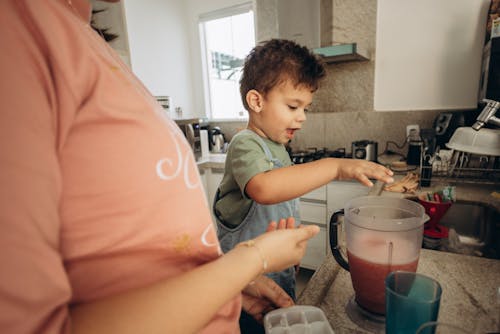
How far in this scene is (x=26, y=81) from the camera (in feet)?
0.91

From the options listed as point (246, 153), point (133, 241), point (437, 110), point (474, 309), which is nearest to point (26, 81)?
point (133, 241)

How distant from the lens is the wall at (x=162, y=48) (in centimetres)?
293

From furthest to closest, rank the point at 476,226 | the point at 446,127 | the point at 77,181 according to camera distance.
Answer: the point at 446,127 → the point at 476,226 → the point at 77,181

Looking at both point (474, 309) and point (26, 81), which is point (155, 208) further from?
point (474, 309)

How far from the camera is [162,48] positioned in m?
3.21

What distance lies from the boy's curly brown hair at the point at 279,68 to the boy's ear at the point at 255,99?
2cm

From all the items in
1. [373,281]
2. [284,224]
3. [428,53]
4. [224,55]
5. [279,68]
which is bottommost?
[373,281]

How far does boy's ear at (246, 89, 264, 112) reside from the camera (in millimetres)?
1119

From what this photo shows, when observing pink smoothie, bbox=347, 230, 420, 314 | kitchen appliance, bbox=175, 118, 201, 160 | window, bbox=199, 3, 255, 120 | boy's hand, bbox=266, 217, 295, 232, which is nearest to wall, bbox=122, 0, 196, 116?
window, bbox=199, 3, 255, 120

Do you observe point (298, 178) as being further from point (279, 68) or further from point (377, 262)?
point (279, 68)

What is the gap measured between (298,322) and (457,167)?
5.03 ft

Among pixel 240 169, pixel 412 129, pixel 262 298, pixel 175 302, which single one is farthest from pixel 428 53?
pixel 175 302

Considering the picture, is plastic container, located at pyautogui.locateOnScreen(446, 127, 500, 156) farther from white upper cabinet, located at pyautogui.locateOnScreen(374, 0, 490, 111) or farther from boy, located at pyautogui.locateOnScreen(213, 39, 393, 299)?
white upper cabinet, located at pyautogui.locateOnScreen(374, 0, 490, 111)

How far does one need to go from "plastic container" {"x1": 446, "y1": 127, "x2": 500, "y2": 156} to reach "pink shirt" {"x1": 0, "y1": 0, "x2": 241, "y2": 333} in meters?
1.23
